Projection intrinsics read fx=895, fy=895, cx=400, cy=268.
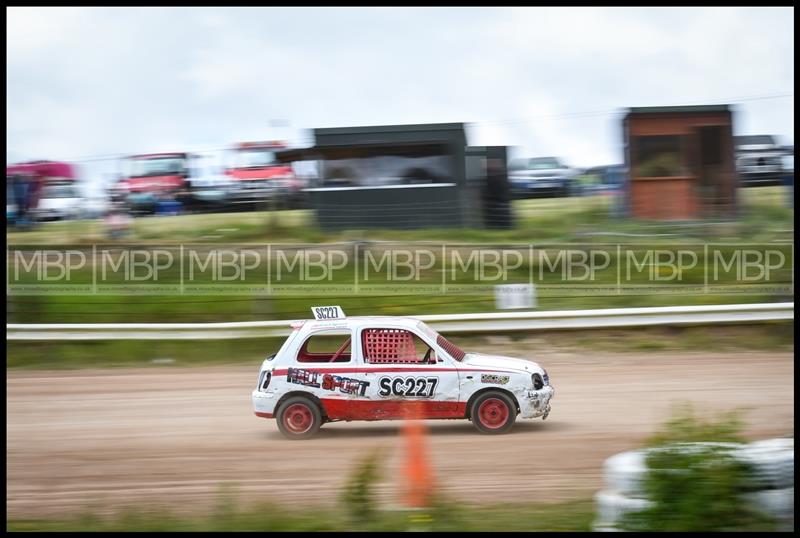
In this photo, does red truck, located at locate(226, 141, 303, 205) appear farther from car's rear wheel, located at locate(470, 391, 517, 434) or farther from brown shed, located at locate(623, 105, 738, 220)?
car's rear wheel, located at locate(470, 391, 517, 434)

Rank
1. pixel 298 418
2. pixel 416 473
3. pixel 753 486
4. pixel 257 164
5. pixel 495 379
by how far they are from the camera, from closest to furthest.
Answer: pixel 753 486
pixel 416 473
pixel 495 379
pixel 298 418
pixel 257 164

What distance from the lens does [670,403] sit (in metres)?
10.4

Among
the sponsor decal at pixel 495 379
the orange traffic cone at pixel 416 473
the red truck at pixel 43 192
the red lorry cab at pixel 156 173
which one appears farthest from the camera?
the red lorry cab at pixel 156 173

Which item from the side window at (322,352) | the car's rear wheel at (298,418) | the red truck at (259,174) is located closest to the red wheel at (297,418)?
the car's rear wheel at (298,418)

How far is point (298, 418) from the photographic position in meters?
9.20

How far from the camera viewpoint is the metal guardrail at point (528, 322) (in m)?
12.9

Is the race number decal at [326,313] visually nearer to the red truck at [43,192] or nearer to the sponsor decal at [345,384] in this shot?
the sponsor decal at [345,384]

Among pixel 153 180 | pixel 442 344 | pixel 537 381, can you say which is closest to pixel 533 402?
pixel 537 381

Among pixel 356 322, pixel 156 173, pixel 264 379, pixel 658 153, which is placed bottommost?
pixel 264 379

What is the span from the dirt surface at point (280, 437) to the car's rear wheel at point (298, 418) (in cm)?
10

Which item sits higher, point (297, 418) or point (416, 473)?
point (297, 418)

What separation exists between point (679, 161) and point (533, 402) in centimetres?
967

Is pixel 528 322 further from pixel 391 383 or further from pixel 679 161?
pixel 679 161

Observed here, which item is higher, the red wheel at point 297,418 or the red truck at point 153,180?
the red truck at point 153,180
